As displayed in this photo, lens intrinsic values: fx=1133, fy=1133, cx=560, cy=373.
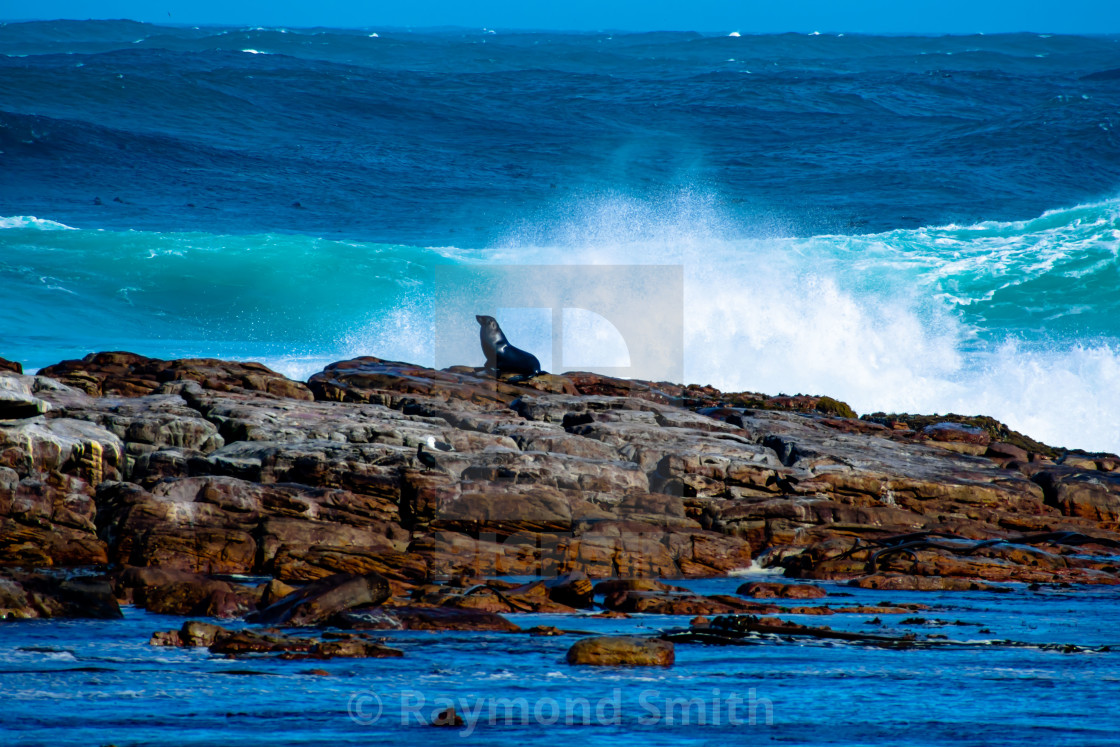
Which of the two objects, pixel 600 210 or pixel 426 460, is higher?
pixel 600 210

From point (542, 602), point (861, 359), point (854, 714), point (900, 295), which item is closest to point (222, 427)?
point (542, 602)

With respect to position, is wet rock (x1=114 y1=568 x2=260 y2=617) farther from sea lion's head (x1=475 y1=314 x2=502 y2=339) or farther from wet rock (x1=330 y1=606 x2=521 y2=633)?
sea lion's head (x1=475 y1=314 x2=502 y2=339)

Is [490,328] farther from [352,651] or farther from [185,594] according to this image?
[352,651]

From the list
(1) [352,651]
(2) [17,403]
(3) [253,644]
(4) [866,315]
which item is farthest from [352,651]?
(4) [866,315]

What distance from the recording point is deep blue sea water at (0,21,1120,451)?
24.3 meters

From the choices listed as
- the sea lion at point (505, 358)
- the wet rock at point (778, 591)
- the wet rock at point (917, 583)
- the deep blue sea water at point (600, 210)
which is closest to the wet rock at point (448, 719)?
the wet rock at point (778, 591)

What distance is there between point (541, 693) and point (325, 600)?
7.01ft

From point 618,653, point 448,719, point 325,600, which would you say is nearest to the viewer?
point 448,719

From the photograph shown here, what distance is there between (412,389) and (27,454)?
5378 mm

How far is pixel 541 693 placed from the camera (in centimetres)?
576

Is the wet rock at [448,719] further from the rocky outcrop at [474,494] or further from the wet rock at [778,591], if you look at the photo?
the wet rock at [778,591]

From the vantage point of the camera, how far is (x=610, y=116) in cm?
4366

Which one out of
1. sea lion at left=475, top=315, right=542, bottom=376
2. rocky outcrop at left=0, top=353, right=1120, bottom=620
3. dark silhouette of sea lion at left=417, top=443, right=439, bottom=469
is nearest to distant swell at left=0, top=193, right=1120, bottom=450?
sea lion at left=475, top=315, right=542, bottom=376

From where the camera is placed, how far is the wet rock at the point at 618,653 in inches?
252
